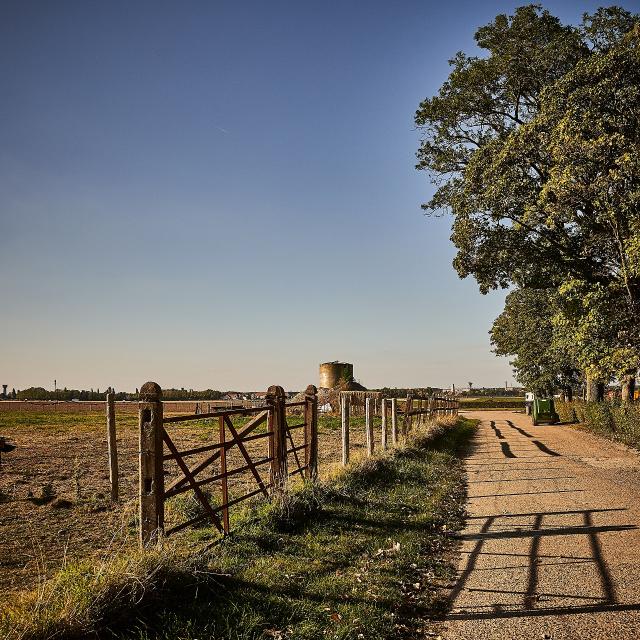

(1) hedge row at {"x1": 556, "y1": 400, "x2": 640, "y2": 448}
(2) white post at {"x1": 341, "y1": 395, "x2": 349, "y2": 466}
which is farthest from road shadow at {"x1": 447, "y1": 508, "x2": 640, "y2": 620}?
(1) hedge row at {"x1": 556, "y1": 400, "x2": 640, "y2": 448}

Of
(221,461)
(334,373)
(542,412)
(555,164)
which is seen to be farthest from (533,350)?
(221,461)

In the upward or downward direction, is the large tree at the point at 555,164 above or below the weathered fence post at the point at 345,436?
above

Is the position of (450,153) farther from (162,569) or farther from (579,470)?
(162,569)

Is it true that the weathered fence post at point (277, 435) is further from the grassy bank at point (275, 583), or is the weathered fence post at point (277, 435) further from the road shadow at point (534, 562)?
the road shadow at point (534, 562)

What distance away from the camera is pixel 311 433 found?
1110 cm

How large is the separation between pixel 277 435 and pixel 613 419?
19367 millimetres

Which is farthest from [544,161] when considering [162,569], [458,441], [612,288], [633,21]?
[162,569]

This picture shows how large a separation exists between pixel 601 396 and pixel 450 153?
77.7 ft

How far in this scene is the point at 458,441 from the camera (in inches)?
882

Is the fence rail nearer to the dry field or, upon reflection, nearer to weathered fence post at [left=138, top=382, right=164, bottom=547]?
weathered fence post at [left=138, top=382, right=164, bottom=547]

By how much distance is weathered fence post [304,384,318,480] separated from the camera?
1093cm

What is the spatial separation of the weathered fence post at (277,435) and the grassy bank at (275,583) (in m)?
0.45

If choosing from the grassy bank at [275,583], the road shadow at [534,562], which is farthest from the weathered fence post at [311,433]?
the road shadow at [534,562]

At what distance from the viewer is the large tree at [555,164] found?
15461 millimetres
